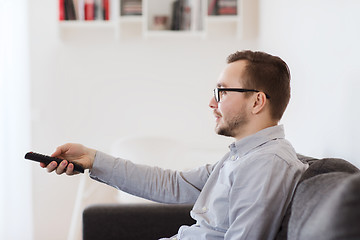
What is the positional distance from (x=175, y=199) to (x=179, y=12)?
1899 millimetres

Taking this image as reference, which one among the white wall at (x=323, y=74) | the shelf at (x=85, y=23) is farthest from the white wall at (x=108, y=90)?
the white wall at (x=323, y=74)

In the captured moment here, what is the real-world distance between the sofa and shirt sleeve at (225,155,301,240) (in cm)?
3

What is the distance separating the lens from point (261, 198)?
4.23 ft

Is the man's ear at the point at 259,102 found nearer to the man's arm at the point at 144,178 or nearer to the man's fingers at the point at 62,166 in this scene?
the man's arm at the point at 144,178

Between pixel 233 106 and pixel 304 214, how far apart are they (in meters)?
0.63

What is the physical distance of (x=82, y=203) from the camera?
354 cm

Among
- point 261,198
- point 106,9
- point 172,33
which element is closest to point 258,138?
point 261,198

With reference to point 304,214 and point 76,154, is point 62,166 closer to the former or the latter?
point 76,154

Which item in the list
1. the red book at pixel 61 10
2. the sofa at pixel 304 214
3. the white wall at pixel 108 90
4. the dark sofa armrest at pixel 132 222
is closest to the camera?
the sofa at pixel 304 214

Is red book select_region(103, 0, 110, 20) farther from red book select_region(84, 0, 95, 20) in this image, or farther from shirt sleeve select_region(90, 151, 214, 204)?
shirt sleeve select_region(90, 151, 214, 204)

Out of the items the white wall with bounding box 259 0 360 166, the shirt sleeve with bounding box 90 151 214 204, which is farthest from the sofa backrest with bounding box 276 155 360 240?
the shirt sleeve with bounding box 90 151 214 204

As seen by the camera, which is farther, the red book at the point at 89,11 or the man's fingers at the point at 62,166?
the red book at the point at 89,11

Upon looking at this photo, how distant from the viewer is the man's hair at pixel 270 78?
1.57 m

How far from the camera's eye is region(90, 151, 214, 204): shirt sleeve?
5.87ft
